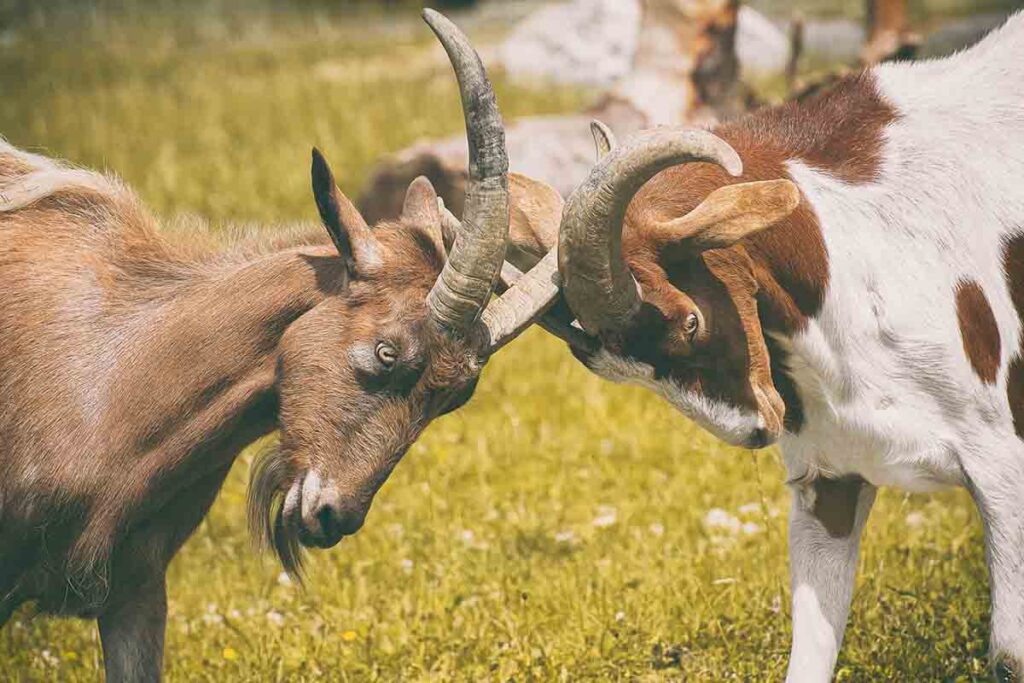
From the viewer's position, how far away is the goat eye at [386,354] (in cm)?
452

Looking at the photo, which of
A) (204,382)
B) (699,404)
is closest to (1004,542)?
(699,404)

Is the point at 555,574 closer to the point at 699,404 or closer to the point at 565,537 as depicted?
the point at 565,537

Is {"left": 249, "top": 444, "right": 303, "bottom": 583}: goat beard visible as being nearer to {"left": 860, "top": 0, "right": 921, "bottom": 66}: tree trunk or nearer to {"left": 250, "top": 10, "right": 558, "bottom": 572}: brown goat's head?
{"left": 250, "top": 10, "right": 558, "bottom": 572}: brown goat's head

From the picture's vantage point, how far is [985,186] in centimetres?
504

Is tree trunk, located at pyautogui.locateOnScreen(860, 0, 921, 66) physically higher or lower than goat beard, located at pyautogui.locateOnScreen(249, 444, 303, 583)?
lower

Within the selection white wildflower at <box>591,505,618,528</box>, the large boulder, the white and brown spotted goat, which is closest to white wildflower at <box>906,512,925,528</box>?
white wildflower at <box>591,505,618,528</box>

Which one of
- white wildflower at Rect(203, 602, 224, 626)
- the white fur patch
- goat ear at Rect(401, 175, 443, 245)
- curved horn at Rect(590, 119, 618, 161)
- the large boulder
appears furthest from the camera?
the large boulder

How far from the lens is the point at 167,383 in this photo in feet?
15.6

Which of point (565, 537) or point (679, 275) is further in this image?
point (565, 537)

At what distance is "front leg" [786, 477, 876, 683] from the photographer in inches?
205

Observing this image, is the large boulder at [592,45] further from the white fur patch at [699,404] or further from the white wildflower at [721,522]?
the white fur patch at [699,404]

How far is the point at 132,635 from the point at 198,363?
997 millimetres

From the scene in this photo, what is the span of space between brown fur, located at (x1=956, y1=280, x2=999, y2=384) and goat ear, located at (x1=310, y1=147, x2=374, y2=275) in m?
1.90

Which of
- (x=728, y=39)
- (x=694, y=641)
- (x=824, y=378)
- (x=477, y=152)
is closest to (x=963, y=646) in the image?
(x=694, y=641)
